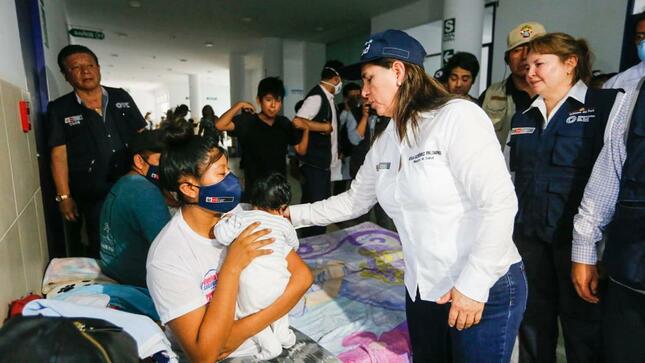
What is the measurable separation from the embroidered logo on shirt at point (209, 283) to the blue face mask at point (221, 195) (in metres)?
0.22

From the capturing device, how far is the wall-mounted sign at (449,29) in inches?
219

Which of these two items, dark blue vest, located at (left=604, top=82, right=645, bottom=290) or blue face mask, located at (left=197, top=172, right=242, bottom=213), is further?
blue face mask, located at (left=197, top=172, right=242, bottom=213)

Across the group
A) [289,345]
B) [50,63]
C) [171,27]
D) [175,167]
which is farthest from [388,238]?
[171,27]

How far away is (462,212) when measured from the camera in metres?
1.10

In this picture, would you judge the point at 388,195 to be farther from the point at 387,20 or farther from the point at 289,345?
the point at 387,20

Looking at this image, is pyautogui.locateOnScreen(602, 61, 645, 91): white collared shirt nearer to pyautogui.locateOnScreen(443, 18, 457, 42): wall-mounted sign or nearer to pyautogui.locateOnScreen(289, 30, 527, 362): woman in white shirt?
pyautogui.locateOnScreen(289, 30, 527, 362): woman in white shirt

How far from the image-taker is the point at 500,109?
2496 mm

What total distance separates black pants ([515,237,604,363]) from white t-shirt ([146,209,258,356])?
1379mm

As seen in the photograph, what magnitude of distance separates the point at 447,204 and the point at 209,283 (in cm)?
84

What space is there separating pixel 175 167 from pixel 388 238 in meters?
2.10

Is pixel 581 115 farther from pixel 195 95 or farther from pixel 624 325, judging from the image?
pixel 195 95

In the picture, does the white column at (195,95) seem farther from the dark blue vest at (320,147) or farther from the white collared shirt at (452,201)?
the white collared shirt at (452,201)

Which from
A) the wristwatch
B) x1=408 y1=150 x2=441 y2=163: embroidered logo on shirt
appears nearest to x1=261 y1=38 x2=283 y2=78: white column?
the wristwatch

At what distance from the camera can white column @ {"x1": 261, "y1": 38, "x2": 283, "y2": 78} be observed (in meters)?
10.2
